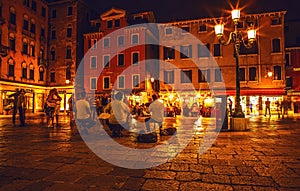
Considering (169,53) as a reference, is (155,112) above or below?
below

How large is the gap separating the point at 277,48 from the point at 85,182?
27.1m

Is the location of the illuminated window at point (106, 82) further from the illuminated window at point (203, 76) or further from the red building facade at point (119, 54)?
the illuminated window at point (203, 76)

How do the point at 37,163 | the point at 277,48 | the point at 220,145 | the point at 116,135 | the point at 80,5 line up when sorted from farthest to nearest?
1. the point at 80,5
2. the point at 277,48
3. the point at 116,135
4. the point at 220,145
5. the point at 37,163

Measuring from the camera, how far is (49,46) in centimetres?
3406

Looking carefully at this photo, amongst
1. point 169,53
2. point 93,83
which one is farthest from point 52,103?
point 93,83

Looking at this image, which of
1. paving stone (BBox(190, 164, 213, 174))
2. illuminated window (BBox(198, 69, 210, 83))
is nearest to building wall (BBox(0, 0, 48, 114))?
illuminated window (BBox(198, 69, 210, 83))

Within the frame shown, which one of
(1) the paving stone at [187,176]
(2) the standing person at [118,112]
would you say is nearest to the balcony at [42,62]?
(2) the standing person at [118,112]

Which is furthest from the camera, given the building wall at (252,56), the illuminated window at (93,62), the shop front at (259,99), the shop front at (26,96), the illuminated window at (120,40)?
the illuminated window at (93,62)

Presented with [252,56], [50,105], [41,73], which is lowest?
[50,105]

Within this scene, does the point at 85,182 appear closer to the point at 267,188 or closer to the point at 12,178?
the point at 12,178

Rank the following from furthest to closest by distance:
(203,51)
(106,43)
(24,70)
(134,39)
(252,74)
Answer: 1. (106,43)
2. (134,39)
3. (24,70)
4. (203,51)
5. (252,74)

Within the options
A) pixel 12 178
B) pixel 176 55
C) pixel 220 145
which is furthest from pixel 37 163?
pixel 176 55

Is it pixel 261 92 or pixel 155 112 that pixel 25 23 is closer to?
pixel 155 112

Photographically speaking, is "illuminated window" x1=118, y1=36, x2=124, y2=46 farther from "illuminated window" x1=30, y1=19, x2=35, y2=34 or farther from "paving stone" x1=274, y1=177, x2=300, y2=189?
"paving stone" x1=274, y1=177, x2=300, y2=189
